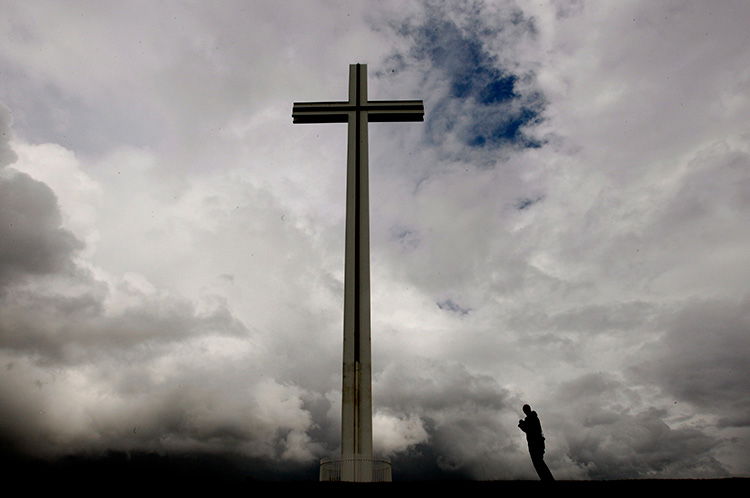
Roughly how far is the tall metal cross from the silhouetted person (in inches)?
192

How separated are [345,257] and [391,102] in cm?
607

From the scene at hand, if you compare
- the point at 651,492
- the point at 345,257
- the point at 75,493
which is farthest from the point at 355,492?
the point at 345,257

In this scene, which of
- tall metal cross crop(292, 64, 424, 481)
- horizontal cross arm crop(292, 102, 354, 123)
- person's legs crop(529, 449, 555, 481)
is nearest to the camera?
person's legs crop(529, 449, 555, 481)

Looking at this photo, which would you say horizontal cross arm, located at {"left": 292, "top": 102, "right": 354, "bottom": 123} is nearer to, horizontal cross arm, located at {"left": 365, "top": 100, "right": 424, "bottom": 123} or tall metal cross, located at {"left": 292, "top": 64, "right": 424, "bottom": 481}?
tall metal cross, located at {"left": 292, "top": 64, "right": 424, "bottom": 481}

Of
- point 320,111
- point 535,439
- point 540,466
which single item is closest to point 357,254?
point 320,111

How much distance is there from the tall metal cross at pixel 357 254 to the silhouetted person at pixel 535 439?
487 centimetres

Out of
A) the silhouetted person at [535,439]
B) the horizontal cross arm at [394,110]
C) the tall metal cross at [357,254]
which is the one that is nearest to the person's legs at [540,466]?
the silhouetted person at [535,439]

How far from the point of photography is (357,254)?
16.1m

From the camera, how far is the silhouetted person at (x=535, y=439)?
9.56 meters

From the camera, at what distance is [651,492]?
8836 mm

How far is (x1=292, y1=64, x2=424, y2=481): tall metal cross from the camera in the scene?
1402cm

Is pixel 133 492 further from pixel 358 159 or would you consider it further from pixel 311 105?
pixel 311 105

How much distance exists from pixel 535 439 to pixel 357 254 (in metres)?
7.82

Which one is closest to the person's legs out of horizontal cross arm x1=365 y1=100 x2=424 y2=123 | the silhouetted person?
the silhouetted person
